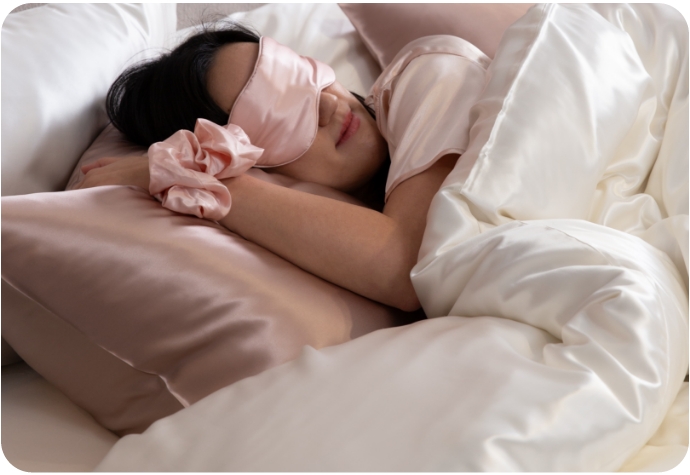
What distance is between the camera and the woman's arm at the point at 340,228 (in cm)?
81

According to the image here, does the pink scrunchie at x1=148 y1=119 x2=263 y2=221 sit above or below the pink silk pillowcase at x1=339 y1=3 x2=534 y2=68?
below

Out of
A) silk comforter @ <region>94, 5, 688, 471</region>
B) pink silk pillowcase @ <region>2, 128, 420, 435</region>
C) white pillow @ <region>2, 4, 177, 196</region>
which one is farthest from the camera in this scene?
white pillow @ <region>2, 4, 177, 196</region>

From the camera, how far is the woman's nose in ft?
3.47

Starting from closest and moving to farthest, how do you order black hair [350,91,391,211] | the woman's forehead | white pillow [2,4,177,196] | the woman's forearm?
the woman's forearm < white pillow [2,4,177,196] < the woman's forehead < black hair [350,91,391,211]

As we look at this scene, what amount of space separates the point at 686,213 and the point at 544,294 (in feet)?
1.06

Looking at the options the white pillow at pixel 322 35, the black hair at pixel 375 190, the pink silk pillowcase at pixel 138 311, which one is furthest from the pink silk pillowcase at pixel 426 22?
the pink silk pillowcase at pixel 138 311

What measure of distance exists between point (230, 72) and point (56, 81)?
0.28 m

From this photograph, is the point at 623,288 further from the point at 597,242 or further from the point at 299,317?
the point at 299,317

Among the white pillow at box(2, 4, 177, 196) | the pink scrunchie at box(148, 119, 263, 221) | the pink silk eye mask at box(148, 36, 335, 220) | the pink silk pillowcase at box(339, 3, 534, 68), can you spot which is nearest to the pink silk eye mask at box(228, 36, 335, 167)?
the pink silk eye mask at box(148, 36, 335, 220)

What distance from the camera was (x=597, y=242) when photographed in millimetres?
669

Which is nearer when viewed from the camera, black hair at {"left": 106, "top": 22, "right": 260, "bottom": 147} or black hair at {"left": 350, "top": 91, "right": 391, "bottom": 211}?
black hair at {"left": 106, "top": 22, "right": 260, "bottom": 147}

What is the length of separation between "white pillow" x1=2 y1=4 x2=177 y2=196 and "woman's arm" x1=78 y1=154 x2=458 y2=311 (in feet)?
0.33

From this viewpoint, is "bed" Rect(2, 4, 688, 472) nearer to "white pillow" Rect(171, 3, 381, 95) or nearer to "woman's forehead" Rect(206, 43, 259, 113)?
"woman's forehead" Rect(206, 43, 259, 113)

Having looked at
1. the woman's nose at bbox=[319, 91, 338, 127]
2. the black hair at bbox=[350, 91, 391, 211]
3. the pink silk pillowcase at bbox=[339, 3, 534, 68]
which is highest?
the pink silk pillowcase at bbox=[339, 3, 534, 68]
